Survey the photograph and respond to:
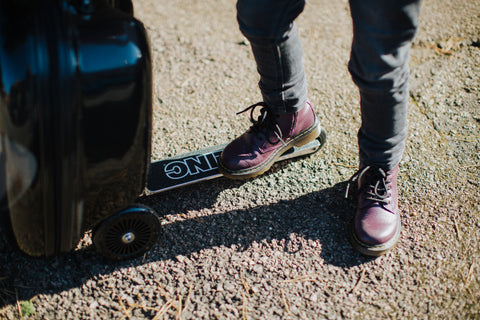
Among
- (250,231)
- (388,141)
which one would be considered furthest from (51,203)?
(388,141)

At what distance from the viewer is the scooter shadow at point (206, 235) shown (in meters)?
1.45

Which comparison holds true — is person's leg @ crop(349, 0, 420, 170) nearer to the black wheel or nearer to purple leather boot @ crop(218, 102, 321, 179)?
purple leather boot @ crop(218, 102, 321, 179)

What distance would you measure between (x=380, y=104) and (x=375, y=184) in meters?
0.36

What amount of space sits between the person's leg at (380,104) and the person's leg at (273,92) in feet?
0.94

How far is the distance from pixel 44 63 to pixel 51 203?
1.26 ft

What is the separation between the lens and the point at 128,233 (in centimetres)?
142

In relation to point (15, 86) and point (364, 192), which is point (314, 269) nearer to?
point (364, 192)

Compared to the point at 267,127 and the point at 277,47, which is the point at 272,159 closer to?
the point at 267,127

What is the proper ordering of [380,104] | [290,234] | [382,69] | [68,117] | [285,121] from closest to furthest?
[68,117], [382,69], [380,104], [290,234], [285,121]

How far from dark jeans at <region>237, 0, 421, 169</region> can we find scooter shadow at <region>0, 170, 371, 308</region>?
306mm

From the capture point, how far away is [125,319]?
53.5 inches

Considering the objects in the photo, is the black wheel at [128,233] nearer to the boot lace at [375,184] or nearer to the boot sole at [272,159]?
the boot sole at [272,159]

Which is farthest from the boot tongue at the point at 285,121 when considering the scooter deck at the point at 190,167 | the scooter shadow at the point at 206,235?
the scooter shadow at the point at 206,235

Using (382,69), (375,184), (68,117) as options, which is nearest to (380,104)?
(382,69)
